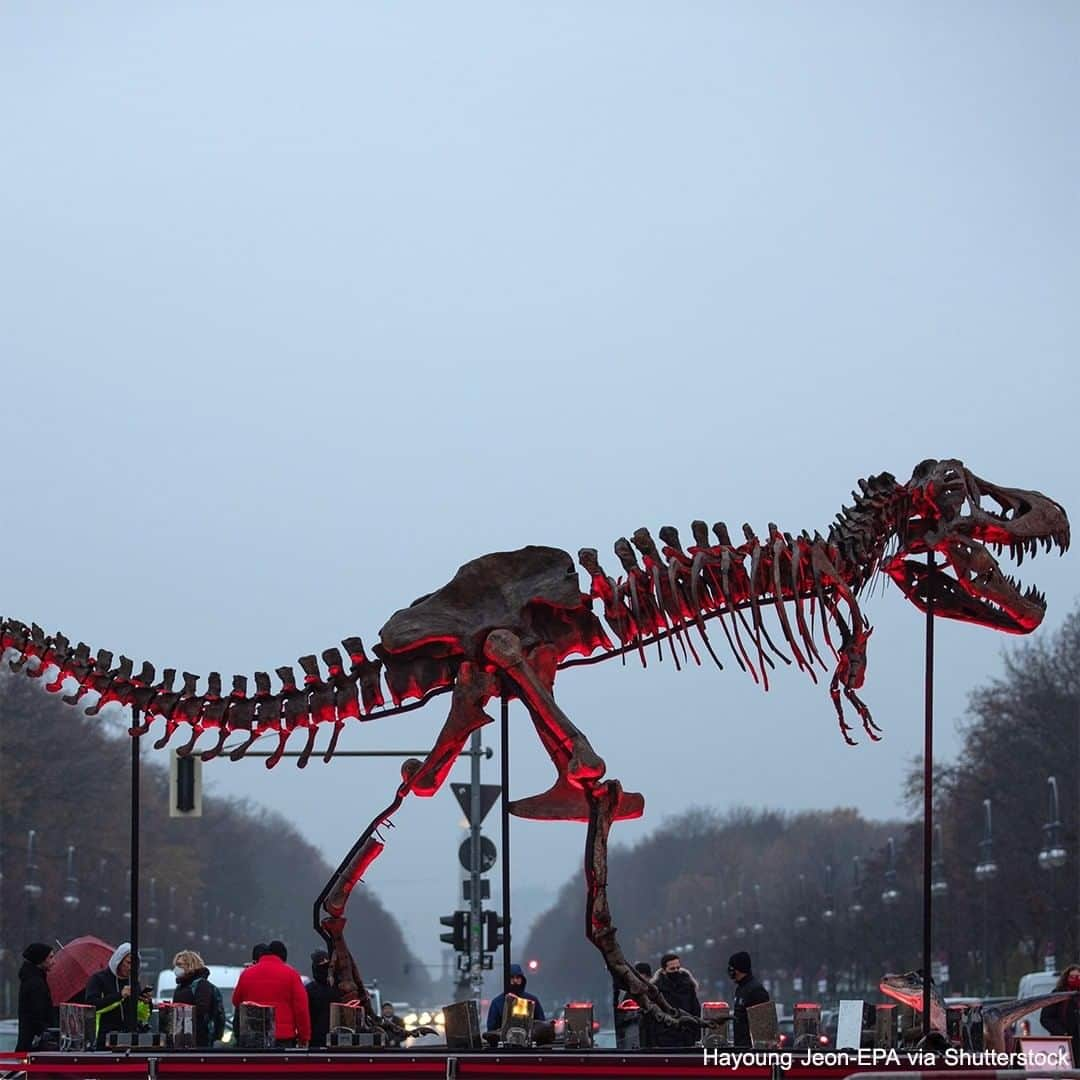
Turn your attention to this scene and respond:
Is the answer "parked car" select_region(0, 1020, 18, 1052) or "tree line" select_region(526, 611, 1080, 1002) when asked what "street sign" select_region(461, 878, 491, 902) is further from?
"tree line" select_region(526, 611, 1080, 1002)

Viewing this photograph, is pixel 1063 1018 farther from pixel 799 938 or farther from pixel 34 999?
pixel 799 938

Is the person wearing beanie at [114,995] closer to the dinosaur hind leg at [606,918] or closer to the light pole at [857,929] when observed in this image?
the dinosaur hind leg at [606,918]

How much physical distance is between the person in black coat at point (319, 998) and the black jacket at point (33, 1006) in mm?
2416

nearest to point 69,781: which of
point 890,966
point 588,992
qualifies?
point 890,966

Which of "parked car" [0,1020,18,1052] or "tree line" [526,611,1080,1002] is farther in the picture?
"tree line" [526,611,1080,1002]

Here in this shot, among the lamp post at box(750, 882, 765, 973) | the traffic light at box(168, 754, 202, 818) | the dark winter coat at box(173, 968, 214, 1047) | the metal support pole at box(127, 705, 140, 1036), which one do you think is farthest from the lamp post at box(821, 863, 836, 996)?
the metal support pole at box(127, 705, 140, 1036)

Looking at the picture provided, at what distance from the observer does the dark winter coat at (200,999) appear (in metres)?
18.5

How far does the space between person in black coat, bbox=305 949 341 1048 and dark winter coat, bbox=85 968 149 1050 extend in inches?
63.4

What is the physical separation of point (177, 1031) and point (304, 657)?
3.52 meters

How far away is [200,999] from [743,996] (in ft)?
15.9

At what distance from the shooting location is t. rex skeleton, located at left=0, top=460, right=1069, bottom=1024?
18047 millimetres

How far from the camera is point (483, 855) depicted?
3102cm

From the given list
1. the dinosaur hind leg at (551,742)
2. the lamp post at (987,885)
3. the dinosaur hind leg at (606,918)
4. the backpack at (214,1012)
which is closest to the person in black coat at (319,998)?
the backpack at (214,1012)

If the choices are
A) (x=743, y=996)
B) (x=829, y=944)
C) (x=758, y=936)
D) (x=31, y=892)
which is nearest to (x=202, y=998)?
(x=743, y=996)
